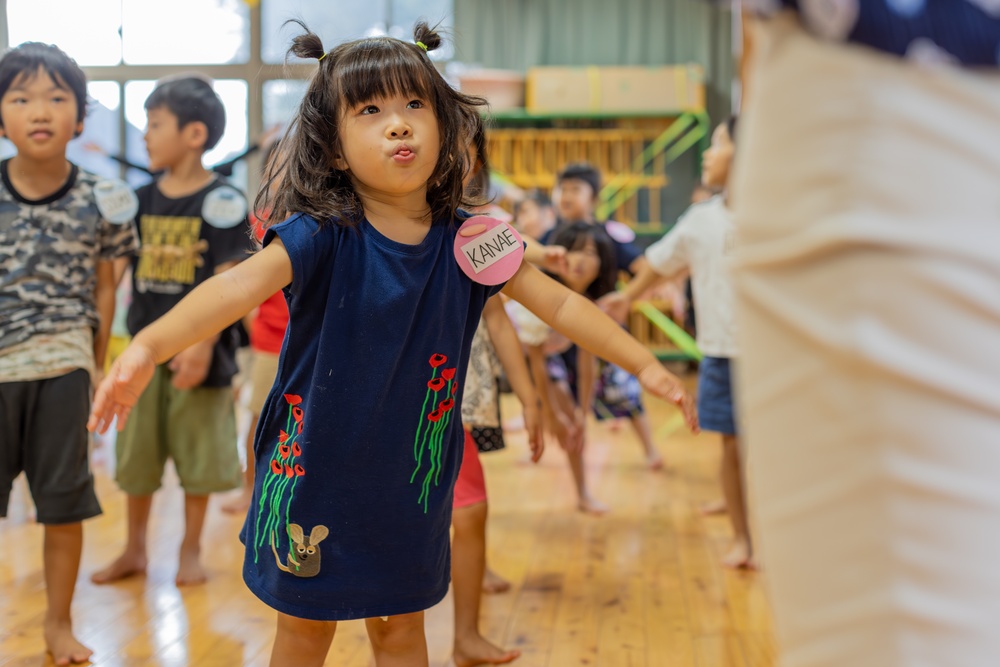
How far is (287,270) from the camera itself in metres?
1.40

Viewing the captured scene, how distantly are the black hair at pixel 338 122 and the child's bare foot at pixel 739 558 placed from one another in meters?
1.63

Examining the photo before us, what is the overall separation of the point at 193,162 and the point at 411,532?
1631mm

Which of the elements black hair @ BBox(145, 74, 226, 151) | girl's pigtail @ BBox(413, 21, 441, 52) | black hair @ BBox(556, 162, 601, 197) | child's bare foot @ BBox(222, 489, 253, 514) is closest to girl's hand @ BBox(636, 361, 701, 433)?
girl's pigtail @ BBox(413, 21, 441, 52)

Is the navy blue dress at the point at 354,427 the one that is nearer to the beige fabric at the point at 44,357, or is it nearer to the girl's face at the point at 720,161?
the beige fabric at the point at 44,357

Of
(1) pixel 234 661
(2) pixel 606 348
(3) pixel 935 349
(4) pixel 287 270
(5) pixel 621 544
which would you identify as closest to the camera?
(3) pixel 935 349

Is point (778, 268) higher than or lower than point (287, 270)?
higher

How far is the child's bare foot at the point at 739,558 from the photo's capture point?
2848mm

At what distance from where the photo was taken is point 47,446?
215 centimetres

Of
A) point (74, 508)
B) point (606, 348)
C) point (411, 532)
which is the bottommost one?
point (74, 508)

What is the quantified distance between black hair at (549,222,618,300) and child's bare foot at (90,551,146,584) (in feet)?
5.27

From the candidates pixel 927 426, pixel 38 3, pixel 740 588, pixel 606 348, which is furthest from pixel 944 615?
pixel 38 3

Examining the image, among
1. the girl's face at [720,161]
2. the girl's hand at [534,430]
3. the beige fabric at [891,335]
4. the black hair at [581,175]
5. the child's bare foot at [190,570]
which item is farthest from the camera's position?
the black hair at [581,175]

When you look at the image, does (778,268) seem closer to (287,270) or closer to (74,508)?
(287,270)

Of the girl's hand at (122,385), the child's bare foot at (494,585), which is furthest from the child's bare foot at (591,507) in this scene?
the girl's hand at (122,385)
